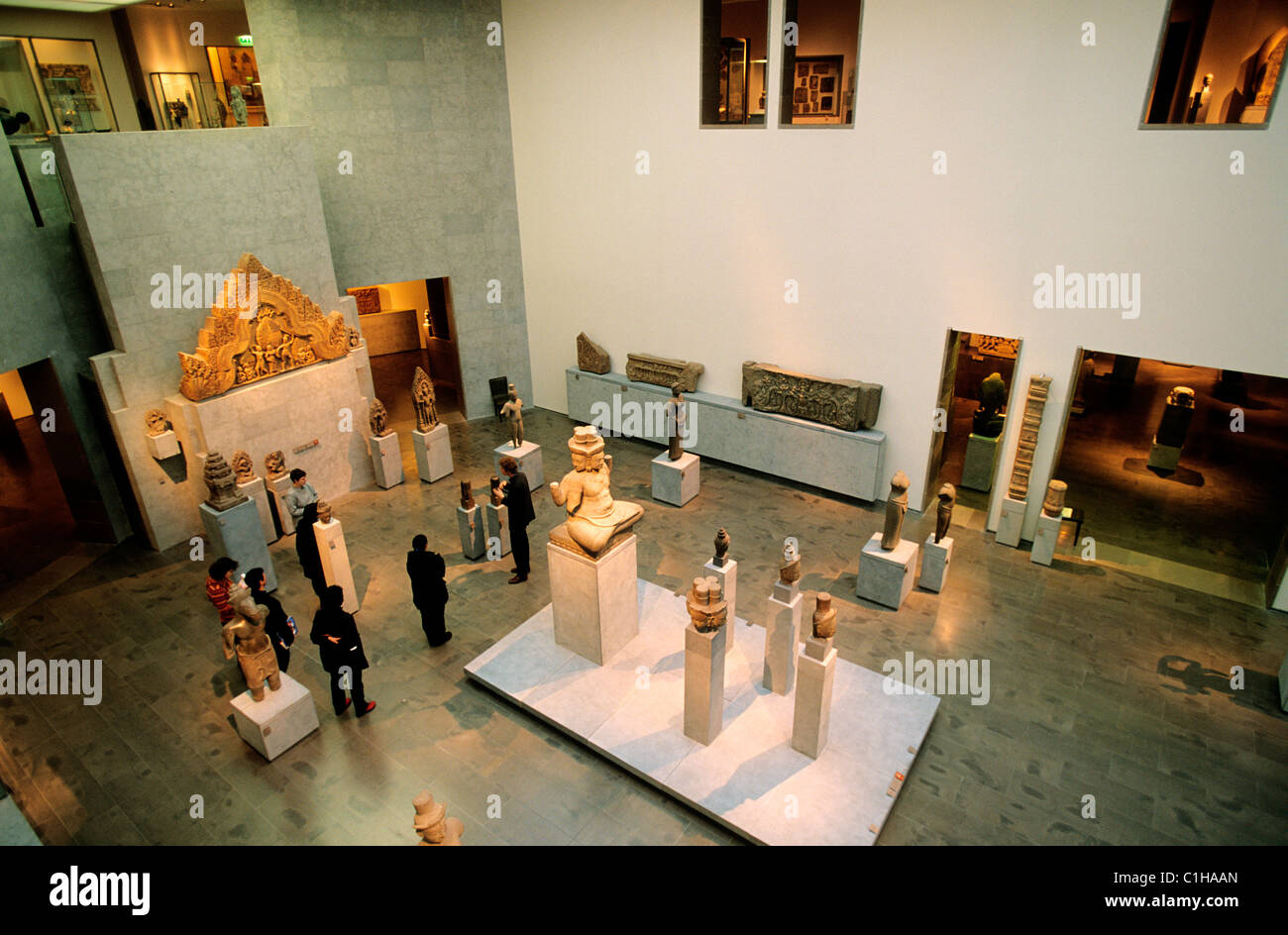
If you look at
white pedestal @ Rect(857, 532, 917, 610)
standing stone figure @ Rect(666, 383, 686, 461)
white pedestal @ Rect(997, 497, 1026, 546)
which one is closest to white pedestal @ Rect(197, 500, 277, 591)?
standing stone figure @ Rect(666, 383, 686, 461)

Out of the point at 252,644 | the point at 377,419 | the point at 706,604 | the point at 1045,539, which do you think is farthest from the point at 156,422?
the point at 1045,539

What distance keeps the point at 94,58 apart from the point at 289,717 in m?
13.3

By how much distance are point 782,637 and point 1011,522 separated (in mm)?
4429

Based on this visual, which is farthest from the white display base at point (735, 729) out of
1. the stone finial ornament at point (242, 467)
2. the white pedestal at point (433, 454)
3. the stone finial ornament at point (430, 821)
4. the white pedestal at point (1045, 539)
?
the stone finial ornament at point (242, 467)

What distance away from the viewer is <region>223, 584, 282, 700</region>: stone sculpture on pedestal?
20.9 ft

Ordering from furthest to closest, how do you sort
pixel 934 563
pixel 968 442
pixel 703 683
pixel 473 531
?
1. pixel 968 442
2. pixel 473 531
3. pixel 934 563
4. pixel 703 683

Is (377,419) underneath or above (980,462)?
above

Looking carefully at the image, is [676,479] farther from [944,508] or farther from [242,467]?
[242,467]

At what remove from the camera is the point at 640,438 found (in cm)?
1307

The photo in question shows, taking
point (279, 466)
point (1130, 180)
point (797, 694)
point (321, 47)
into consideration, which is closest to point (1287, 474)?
point (1130, 180)

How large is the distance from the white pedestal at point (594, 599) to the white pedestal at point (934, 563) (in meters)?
3.56

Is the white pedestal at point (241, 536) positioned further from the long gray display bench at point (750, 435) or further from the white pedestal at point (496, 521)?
the long gray display bench at point (750, 435)

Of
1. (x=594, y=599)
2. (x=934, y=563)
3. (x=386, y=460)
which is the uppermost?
(x=594, y=599)

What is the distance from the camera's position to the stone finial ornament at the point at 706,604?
5852 millimetres
